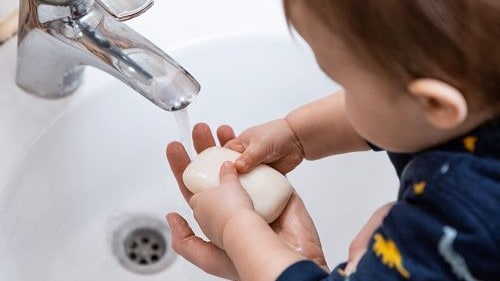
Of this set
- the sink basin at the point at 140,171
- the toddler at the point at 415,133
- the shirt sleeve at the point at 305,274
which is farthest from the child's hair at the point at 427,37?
the sink basin at the point at 140,171

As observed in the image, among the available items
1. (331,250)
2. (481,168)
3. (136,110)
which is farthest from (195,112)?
(481,168)

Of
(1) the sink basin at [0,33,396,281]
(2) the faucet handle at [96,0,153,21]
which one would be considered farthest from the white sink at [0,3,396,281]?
(2) the faucet handle at [96,0,153,21]

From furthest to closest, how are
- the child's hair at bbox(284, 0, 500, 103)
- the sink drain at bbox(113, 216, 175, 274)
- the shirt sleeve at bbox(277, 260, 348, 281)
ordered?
the sink drain at bbox(113, 216, 175, 274) → the shirt sleeve at bbox(277, 260, 348, 281) → the child's hair at bbox(284, 0, 500, 103)

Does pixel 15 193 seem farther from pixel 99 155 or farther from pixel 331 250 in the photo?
pixel 331 250

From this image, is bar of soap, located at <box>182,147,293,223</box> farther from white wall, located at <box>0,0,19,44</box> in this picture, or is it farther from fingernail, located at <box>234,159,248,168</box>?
white wall, located at <box>0,0,19,44</box>

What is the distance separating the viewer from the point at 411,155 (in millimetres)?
536

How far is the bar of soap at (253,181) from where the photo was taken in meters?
0.61

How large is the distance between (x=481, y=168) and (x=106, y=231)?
37 centimetres

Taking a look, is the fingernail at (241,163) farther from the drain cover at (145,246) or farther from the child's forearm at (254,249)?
the drain cover at (145,246)

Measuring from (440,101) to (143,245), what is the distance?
39cm

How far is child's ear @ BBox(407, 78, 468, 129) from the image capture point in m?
0.41

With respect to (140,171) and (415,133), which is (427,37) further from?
(140,171)

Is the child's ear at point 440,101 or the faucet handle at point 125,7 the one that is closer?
the child's ear at point 440,101

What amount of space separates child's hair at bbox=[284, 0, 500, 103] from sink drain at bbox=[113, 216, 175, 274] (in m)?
0.36
